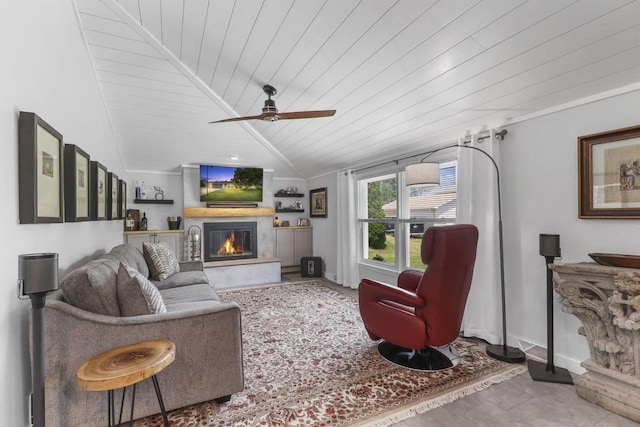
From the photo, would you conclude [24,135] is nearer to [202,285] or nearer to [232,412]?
[232,412]

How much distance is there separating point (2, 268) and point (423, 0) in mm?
2597

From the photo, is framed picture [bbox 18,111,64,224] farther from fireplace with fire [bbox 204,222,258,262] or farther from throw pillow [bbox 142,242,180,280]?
fireplace with fire [bbox 204,222,258,262]

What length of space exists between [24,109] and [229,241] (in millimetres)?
4400

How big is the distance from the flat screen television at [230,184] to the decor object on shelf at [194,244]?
61cm

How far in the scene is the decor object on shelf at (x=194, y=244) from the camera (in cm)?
531

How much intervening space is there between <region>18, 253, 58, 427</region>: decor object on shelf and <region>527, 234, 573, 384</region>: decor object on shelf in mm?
3033

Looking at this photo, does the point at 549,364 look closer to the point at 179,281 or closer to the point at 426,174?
the point at 426,174

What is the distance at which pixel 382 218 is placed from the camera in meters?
4.73

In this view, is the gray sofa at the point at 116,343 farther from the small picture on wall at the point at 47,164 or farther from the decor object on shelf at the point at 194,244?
the decor object on shelf at the point at 194,244

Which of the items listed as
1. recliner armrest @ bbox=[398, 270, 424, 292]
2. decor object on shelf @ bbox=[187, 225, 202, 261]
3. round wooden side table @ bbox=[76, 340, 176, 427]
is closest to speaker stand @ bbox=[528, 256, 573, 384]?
recliner armrest @ bbox=[398, 270, 424, 292]

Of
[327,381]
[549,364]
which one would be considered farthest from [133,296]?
[549,364]

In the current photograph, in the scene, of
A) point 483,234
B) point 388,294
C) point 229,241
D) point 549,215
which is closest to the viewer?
point 388,294

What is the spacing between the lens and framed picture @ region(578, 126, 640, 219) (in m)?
2.01

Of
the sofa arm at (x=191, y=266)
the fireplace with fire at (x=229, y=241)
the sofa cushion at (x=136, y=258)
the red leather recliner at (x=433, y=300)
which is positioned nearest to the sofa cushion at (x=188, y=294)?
the sofa cushion at (x=136, y=258)
